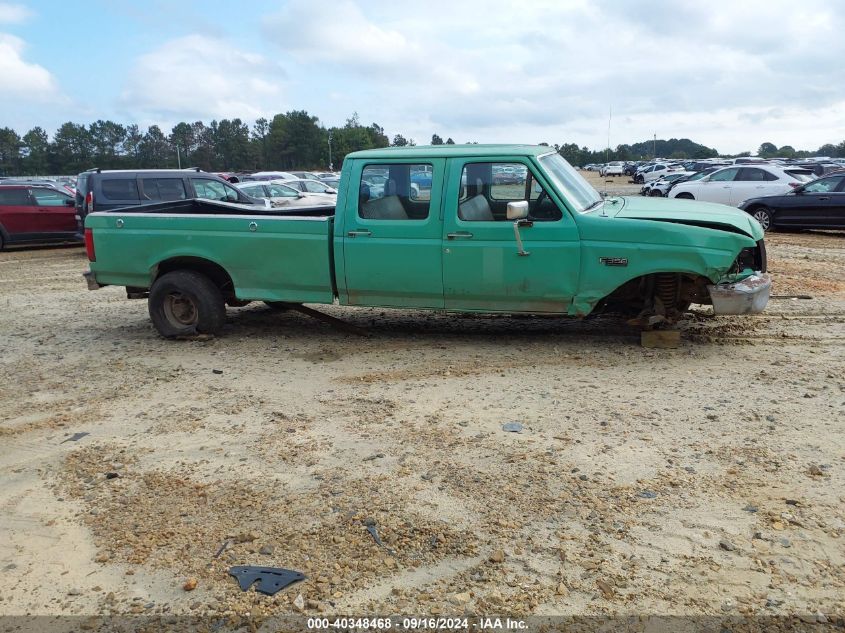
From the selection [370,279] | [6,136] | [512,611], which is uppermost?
[6,136]

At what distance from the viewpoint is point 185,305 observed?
745 centimetres

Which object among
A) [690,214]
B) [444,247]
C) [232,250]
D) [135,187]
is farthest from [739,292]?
[135,187]

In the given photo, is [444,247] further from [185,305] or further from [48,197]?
[48,197]

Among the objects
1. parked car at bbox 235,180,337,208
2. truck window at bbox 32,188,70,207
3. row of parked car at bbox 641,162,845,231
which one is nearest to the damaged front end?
row of parked car at bbox 641,162,845,231

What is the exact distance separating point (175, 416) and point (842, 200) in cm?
1502

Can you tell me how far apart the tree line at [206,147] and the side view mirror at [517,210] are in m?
82.4

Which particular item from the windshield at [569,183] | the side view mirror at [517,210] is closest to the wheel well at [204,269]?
the side view mirror at [517,210]

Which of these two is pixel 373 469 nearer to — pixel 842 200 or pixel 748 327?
pixel 748 327

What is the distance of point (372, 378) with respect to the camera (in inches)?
A: 235

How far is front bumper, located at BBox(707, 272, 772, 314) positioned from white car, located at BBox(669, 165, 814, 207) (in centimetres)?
1297

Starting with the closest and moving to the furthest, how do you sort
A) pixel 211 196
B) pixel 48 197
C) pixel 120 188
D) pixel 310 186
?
1. pixel 120 188
2. pixel 211 196
3. pixel 48 197
4. pixel 310 186

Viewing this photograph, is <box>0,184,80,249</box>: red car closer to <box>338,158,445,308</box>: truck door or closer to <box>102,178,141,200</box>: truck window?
<box>102,178,141,200</box>: truck window

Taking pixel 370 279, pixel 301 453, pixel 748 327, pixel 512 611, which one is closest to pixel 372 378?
pixel 370 279

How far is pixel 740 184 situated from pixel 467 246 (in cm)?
Result: 1466
